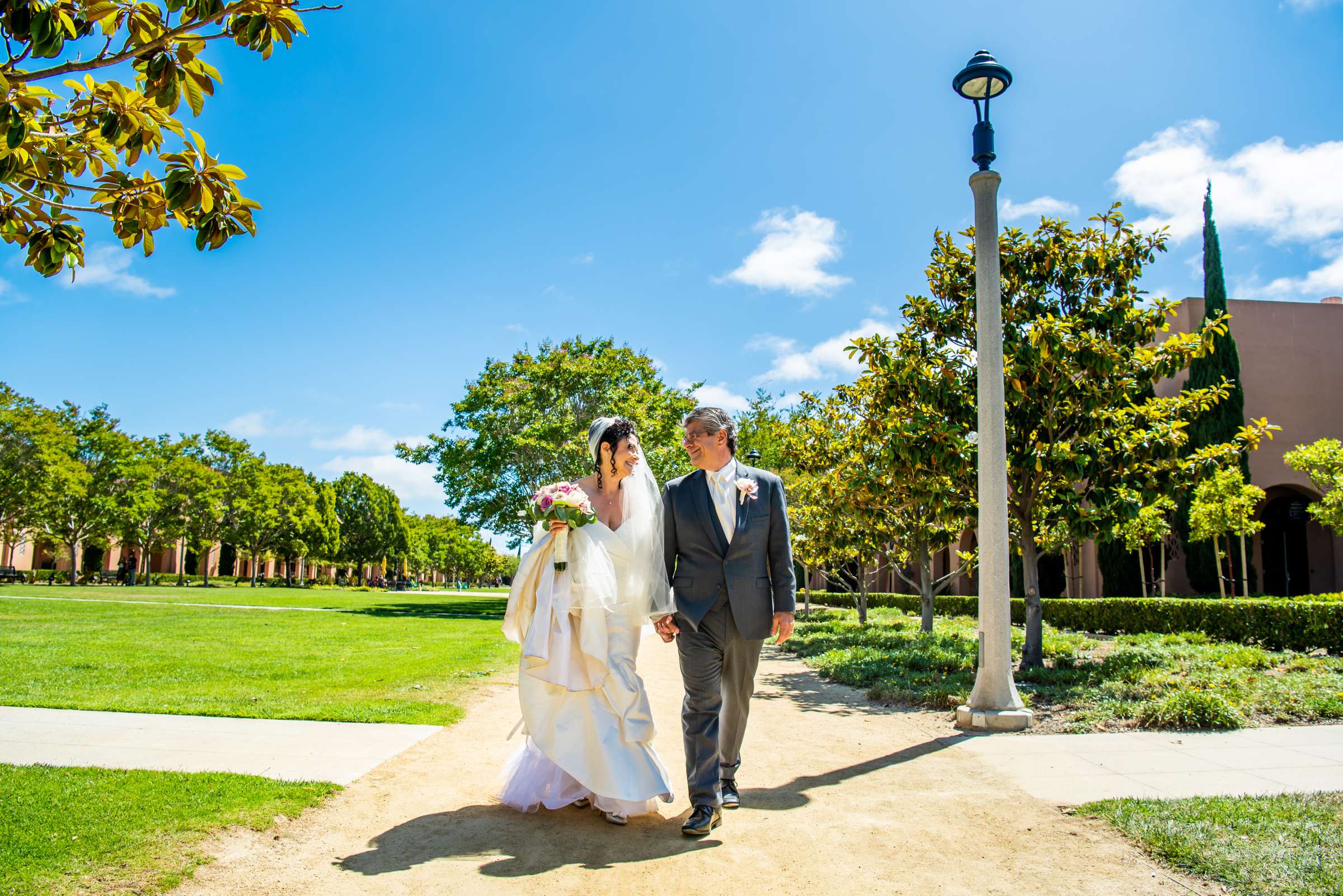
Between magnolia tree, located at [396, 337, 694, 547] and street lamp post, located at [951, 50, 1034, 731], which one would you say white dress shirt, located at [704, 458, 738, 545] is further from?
magnolia tree, located at [396, 337, 694, 547]

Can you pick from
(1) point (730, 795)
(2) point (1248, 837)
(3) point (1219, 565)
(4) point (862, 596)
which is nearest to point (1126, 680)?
(2) point (1248, 837)

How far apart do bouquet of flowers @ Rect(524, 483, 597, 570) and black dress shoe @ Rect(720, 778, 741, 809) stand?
1598 mm

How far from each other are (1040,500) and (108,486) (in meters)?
46.3

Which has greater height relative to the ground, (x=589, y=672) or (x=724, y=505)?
(x=724, y=505)

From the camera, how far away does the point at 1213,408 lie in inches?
1075

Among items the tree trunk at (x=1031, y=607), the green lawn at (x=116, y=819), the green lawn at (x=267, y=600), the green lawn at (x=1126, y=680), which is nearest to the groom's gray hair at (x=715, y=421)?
the green lawn at (x=116, y=819)

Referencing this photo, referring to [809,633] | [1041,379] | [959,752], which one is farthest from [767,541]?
[809,633]

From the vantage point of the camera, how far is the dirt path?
344 centimetres

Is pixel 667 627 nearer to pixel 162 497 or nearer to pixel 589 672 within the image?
pixel 589 672

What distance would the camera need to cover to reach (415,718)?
698 cm

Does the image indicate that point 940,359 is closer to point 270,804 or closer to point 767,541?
point 767,541

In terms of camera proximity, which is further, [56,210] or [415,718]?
[415,718]

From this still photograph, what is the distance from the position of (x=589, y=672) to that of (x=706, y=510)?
1138 millimetres

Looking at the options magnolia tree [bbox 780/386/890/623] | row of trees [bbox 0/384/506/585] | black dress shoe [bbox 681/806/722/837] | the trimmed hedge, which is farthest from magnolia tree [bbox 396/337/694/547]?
black dress shoe [bbox 681/806/722/837]
